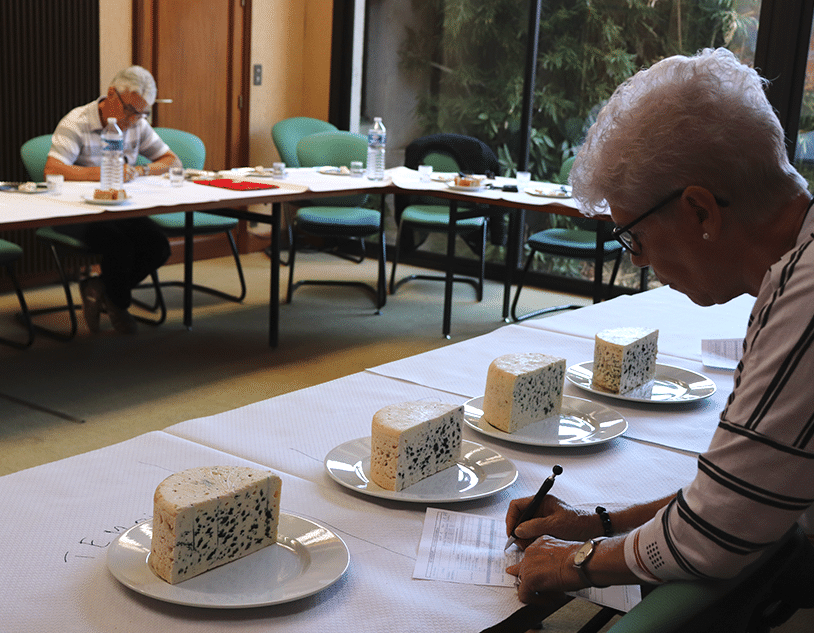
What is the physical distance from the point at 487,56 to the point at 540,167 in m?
0.79

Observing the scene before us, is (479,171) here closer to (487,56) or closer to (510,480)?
(487,56)

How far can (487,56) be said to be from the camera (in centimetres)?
561

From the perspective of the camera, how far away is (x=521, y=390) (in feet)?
4.43

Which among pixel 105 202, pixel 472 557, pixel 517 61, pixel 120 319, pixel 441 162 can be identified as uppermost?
pixel 517 61

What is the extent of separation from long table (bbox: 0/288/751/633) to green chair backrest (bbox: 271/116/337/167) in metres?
3.77

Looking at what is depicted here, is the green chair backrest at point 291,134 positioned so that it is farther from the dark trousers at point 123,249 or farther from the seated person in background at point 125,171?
the dark trousers at point 123,249

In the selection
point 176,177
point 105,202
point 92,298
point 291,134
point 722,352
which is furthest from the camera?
point 291,134


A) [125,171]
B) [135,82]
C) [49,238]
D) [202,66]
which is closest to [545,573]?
[125,171]

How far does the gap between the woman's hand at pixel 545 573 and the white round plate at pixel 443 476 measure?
0.16 metres

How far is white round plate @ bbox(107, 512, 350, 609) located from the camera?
0.86 meters

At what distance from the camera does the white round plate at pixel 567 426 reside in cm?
132

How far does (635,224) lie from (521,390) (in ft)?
1.25

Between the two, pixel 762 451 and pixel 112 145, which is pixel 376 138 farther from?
pixel 762 451

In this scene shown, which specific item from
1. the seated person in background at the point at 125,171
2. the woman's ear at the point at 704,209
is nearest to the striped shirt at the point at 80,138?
the seated person in background at the point at 125,171
